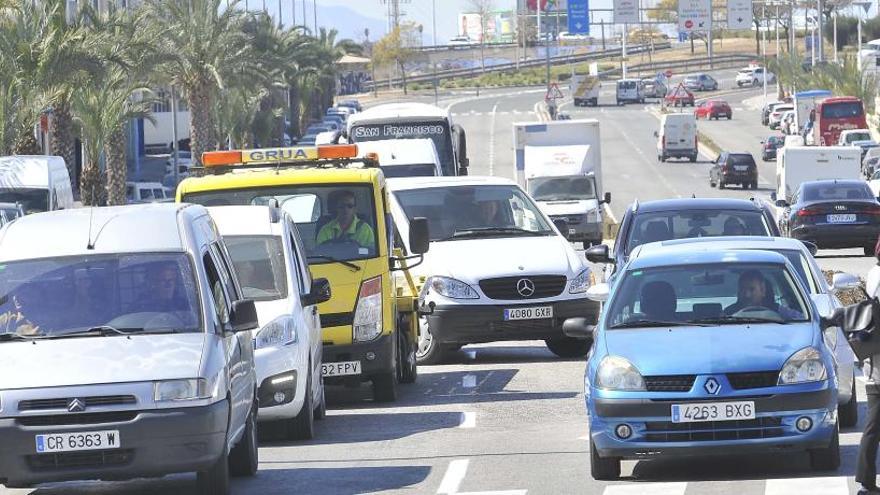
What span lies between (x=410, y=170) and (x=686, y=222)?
14042 mm

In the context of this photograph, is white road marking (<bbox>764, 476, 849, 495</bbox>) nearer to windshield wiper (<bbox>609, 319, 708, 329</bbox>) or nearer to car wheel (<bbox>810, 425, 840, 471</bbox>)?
car wheel (<bbox>810, 425, 840, 471</bbox>)

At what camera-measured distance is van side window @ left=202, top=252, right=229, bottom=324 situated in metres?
11.5

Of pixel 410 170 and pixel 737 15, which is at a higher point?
pixel 737 15

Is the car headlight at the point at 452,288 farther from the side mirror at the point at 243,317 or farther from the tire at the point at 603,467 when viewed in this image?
the side mirror at the point at 243,317

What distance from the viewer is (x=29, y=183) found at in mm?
36000

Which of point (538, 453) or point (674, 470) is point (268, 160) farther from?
point (674, 470)

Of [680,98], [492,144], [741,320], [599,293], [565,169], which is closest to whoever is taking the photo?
[741,320]

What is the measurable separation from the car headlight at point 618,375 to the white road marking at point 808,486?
950 millimetres

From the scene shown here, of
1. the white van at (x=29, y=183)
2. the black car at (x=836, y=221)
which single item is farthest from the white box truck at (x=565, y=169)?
the white van at (x=29, y=183)

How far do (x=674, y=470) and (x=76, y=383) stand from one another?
3733mm

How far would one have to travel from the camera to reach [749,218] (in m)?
18.8

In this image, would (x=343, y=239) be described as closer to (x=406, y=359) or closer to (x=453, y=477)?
(x=406, y=359)

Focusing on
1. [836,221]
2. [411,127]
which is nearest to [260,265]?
[836,221]

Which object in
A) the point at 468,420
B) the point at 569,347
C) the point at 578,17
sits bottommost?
the point at 569,347
